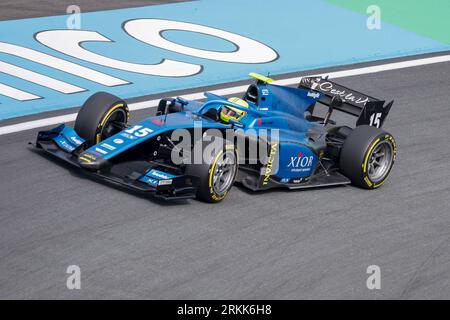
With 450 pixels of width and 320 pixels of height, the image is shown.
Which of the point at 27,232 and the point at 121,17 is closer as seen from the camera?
the point at 27,232

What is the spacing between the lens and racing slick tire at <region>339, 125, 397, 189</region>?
10.1 metres

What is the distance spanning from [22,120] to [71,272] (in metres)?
4.72

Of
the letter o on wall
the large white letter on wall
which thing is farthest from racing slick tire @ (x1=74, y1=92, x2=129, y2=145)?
the letter o on wall

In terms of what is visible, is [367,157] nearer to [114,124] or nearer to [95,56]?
[114,124]

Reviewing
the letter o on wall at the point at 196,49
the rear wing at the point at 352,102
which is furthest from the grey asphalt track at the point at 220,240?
the letter o on wall at the point at 196,49

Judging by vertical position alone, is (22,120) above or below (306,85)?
below

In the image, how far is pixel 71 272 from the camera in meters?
7.62

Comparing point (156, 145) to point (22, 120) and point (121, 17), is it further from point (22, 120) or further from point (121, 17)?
point (121, 17)

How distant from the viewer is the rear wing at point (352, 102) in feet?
36.2

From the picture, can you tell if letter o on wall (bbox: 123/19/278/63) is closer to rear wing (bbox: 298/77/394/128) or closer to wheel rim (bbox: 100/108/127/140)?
rear wing (bbox: 298/77/394/128)

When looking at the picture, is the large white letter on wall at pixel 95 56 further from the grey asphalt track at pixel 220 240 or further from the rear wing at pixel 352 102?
the grey asphalt track at pixel 220 240

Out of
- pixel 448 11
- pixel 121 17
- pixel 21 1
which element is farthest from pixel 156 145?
pixel 448 11

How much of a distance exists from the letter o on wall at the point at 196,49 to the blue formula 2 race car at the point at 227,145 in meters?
4.40
